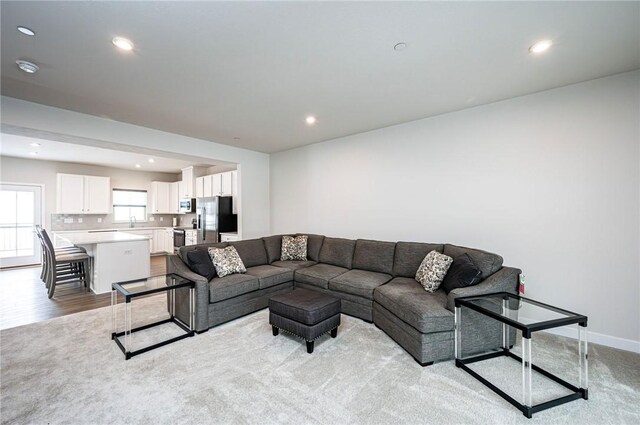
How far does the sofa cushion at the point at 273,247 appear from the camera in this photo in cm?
461

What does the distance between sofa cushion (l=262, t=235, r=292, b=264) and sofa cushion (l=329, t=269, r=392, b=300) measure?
1.38m

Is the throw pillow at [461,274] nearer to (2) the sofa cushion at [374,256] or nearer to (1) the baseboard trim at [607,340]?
(1) the baseboard trim at [607,340]

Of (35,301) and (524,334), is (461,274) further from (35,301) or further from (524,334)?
(35,301)

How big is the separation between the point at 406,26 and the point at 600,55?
185 cm

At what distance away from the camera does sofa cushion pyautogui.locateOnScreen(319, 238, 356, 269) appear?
4.25 m

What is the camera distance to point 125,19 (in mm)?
1812

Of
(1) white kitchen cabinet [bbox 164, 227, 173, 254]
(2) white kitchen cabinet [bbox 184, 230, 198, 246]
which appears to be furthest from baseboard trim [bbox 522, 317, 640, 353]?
(1) white kitchen cabinet [bbox 164, 227, 173, 254]

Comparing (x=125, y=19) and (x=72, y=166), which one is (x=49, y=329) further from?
(x=72, y=166)

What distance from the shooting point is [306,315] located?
8.66 feet

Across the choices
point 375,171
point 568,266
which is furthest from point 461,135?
point 568,266

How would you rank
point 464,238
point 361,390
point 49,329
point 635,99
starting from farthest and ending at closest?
point 464,238
point 49,329
point 635,99
point 361,390

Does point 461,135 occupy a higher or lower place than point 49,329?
higher

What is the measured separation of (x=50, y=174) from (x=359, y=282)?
8346 mm

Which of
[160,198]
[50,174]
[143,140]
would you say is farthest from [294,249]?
[50,174]
